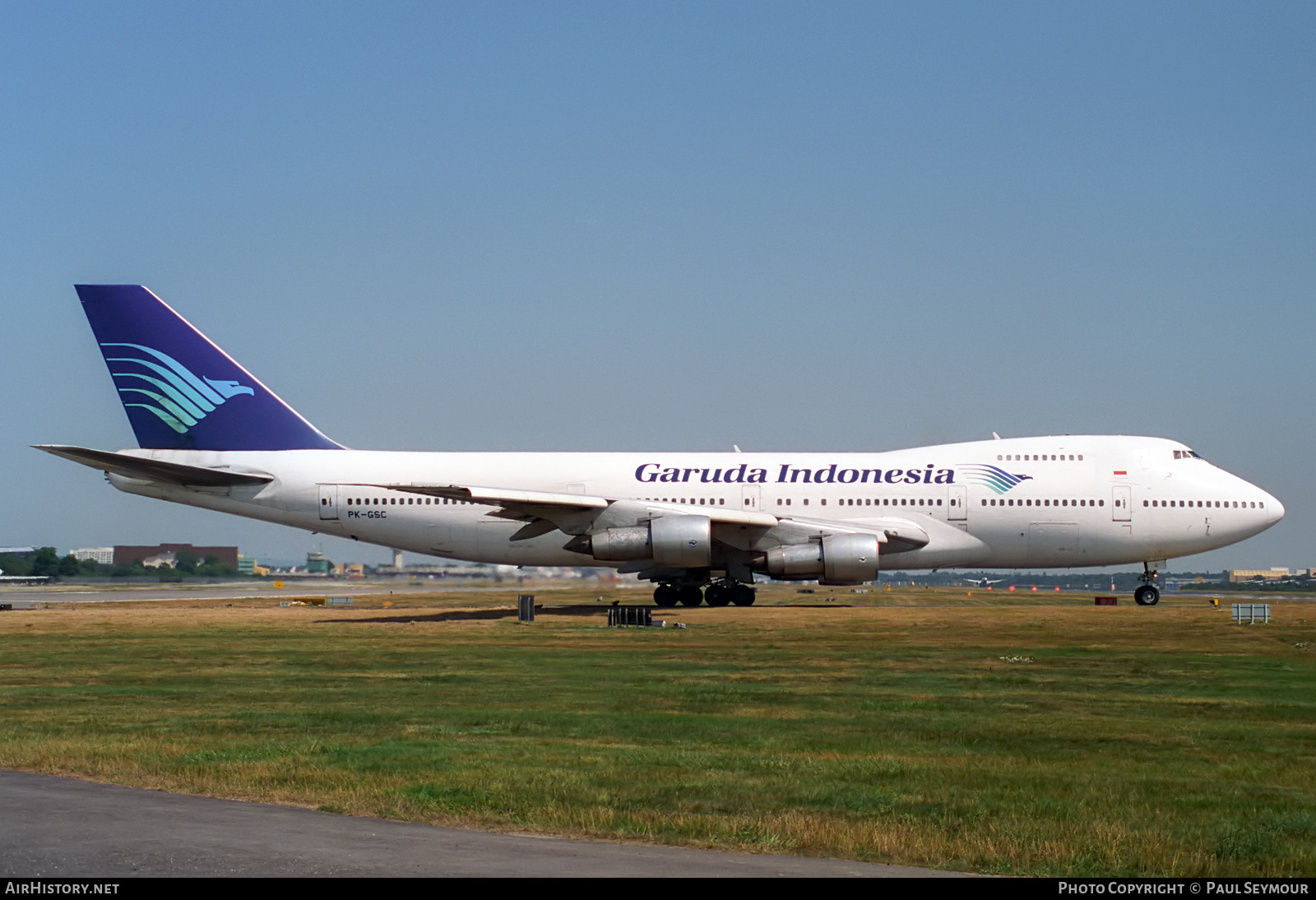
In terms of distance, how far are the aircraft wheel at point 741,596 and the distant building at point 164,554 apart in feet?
255

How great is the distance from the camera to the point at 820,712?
16.3 meters

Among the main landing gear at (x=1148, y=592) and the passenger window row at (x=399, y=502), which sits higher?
the passenger window row at (x=399, y=502)

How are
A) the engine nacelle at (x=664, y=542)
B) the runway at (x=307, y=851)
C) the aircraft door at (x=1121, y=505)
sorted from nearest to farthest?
the runway at (x=307, y=851), the engine nacelle at (x=664, y=542), the aircraft door at (x=1121, y=505)

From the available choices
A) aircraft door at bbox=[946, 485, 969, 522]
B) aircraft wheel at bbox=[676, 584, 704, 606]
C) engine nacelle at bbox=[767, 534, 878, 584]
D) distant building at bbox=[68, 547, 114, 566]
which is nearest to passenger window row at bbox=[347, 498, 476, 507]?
aircraft wheel at bbox=[676, 584, 704, 606]

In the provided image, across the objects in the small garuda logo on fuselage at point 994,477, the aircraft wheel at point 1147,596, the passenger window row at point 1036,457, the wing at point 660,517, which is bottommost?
the aircraft wheel at point 1147,596

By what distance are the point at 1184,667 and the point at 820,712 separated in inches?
358

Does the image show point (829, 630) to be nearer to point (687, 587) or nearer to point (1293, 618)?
point (687, 587)

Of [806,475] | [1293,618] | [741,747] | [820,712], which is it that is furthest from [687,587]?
[741,747]

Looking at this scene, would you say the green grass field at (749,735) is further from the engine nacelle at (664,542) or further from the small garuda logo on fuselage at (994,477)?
→ the small garuda logo on fuselage at (994,477)

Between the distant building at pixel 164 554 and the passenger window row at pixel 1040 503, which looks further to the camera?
the distant building at pixel 164 554

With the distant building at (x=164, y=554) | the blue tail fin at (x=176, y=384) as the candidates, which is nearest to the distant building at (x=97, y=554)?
the distant building at (x=164, y=554)

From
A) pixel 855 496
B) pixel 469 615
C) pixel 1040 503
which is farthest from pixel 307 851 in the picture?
pixel 1040 503

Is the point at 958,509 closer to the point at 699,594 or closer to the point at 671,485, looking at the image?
the point at 699,594

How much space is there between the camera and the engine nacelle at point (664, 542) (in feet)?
120
